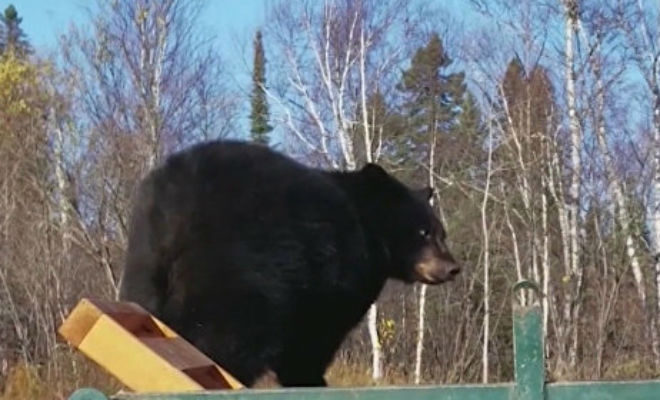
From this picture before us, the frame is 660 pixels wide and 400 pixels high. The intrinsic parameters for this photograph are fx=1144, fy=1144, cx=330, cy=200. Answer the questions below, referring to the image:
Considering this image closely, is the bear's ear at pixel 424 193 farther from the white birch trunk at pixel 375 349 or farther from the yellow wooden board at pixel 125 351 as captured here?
the white birch trunk at pixel 375 349

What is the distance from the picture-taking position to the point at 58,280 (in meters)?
15.9

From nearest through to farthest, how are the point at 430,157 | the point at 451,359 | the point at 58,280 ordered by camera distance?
1. the point at 58,280
2. the point at 451,359
3. the point at 430,157

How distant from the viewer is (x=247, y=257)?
4.99m

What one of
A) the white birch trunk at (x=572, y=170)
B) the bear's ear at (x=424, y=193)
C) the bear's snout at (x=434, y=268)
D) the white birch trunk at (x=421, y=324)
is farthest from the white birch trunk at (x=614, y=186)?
the bear's snout at (x=434, y=268)

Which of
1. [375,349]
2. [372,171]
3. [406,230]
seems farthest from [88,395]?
[375,349]

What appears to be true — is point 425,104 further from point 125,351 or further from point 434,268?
point 125,351

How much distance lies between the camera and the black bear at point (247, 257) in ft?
16.0

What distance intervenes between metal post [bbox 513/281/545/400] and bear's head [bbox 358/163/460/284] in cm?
536

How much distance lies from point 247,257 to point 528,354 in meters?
3.02

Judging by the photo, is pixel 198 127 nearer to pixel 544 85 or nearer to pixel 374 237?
pixel 544 85

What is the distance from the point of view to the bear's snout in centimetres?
788

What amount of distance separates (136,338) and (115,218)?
1538cm

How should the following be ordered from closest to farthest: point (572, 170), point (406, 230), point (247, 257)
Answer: point (247, 257) < point (406, 230) < point (572, 170)

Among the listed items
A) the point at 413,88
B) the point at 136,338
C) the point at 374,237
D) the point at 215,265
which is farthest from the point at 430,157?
the point at 136,338
